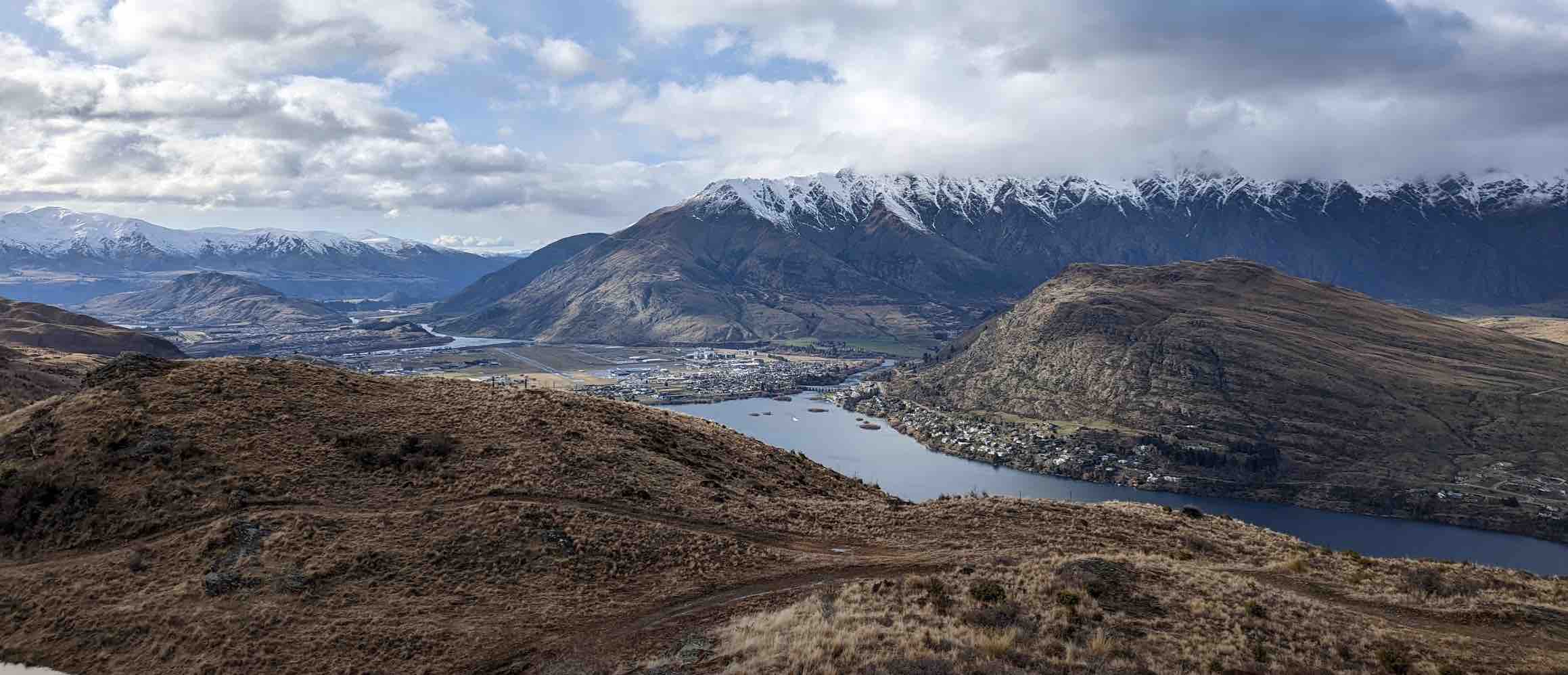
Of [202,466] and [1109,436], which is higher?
[202,466]

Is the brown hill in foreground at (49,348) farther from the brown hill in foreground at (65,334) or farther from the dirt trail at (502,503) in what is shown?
the dirt trail at (502,503)

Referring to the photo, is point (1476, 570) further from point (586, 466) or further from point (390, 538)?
point (390, 538)

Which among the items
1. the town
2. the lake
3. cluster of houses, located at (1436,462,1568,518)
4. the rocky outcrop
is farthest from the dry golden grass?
the rocky outcrop

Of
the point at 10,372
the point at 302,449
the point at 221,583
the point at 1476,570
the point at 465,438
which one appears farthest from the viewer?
the point at 10,372

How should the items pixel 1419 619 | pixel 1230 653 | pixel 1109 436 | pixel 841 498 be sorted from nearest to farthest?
pixel 1230 653 → pixel 1419 619 → pixel 841 498 → pixel 1109 436

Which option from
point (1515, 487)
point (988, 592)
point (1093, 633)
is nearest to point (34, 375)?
point (988, 592)

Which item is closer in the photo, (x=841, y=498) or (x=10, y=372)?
(x=841, y=498)

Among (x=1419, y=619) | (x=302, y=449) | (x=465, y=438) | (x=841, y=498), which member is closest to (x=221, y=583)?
(x=302, y=449)

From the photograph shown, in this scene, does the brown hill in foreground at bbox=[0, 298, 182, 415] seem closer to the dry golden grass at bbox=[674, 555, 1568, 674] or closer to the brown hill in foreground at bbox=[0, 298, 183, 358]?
the brown hill in foreground at bbox=[0, 298, 183, 358]
